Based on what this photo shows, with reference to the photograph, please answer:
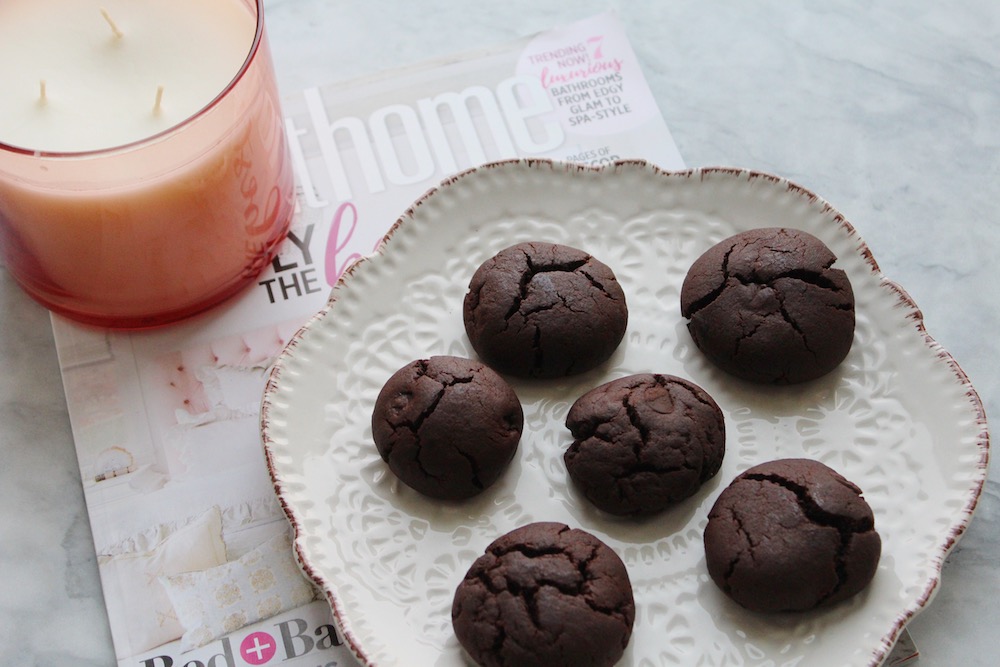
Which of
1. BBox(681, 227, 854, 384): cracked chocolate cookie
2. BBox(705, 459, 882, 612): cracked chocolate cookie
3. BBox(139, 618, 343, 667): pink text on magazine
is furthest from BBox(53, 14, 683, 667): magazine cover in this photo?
BBox(705, 459, 882, 612): cracked chocolate cookie

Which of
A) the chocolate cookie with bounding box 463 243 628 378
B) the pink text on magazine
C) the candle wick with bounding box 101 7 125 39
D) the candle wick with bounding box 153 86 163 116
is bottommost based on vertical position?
the pink text on magazine

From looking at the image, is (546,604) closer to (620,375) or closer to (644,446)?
(644,446)

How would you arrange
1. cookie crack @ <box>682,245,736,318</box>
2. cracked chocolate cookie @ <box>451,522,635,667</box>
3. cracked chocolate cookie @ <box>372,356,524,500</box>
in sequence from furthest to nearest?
cookie crack @ <box>682,245,736,318</box> → cracked chocolate cookie @ <box>372,356,524,500</box> → cracked chocolate cookie @ <box>451,522,635,667</box>

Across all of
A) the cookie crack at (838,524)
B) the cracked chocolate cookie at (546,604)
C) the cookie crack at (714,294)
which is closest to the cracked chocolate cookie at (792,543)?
the cookie crack at (838,524)

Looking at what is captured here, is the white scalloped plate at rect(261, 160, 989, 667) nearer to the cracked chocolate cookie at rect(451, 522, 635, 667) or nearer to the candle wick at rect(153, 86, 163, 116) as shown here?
the cracked chocolate cookie at rect(451, 522, 635, 667)

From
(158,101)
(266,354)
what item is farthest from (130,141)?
(266,354)

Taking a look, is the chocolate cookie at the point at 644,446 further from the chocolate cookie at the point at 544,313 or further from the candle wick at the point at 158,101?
the candle wick at the point at 158,101
